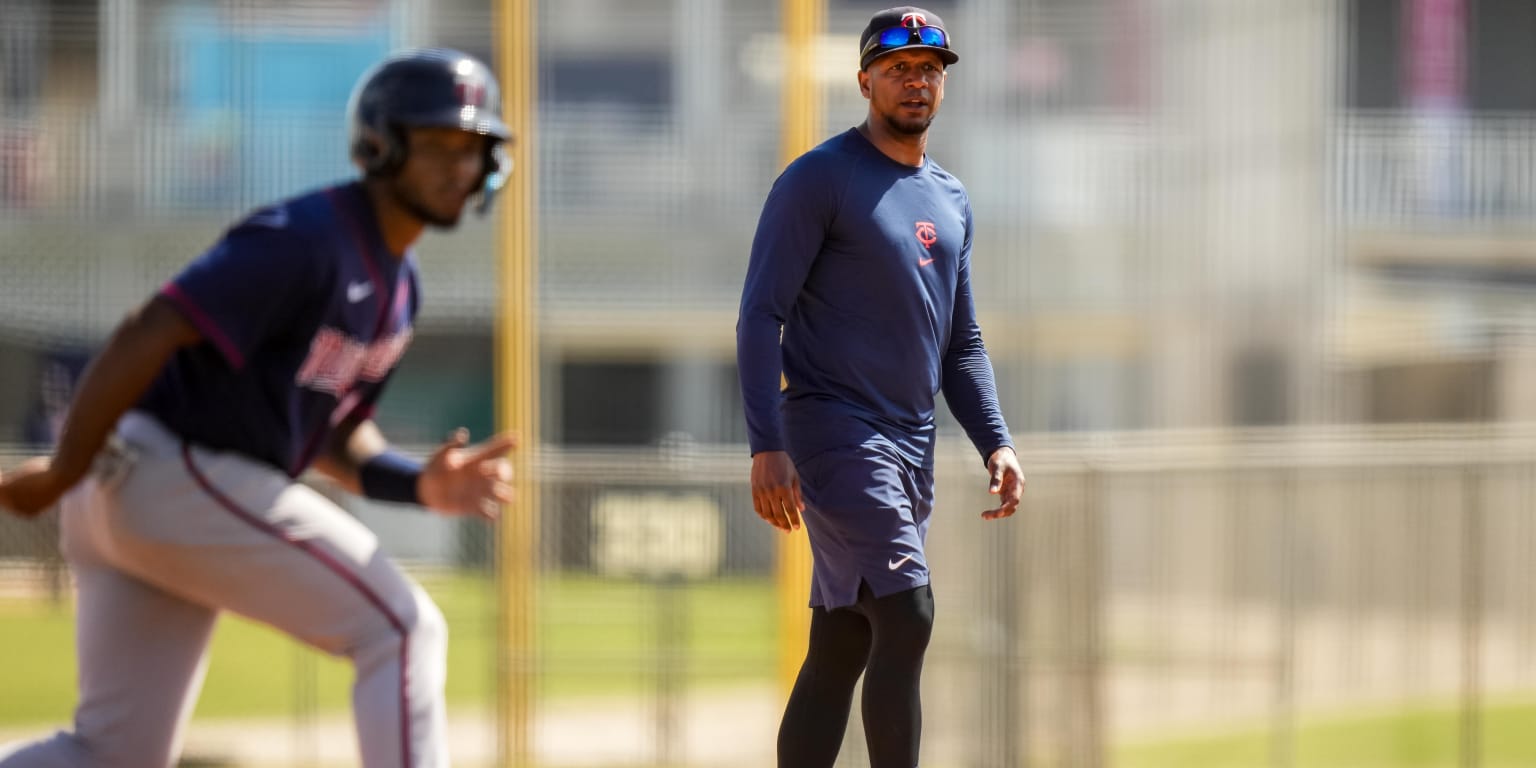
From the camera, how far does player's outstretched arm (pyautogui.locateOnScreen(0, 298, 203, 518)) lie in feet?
10.4

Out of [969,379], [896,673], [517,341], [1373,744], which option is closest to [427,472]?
[896,673]

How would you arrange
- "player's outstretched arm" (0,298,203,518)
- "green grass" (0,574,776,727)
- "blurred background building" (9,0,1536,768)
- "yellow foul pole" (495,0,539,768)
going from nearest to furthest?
"player's outstretched arm" (0,298,203,518) < "yellow foul pole" (495,0,539,768) < "green grass" (0,574,776,727) < "blurred background building" (9,0,1536,768)

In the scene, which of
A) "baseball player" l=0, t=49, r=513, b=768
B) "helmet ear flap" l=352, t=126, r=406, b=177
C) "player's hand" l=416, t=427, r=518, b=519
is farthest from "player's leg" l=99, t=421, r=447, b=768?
"helmet ear flap" l=352, t=126, r=406, b=177

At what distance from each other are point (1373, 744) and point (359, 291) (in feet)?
18.4

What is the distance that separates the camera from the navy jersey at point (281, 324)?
321 cm

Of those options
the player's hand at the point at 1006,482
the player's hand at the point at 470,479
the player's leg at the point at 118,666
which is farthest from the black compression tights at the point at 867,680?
the player's leg at the point at 118,666

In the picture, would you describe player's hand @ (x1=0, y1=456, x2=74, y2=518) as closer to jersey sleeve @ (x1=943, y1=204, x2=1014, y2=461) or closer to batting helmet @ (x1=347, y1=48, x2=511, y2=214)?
batting helmet @ (x1=347, y1=48, x2=511, y2=214)

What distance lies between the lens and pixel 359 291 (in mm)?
3371

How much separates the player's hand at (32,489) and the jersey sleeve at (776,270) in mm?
1317

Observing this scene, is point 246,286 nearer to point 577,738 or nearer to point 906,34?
point 906,34

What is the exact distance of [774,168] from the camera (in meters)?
20.6

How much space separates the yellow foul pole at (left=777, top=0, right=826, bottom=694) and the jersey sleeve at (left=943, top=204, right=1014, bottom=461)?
7.52ft

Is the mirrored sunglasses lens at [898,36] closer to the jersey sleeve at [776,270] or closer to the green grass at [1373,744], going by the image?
the jersey sleeve at [776,270]

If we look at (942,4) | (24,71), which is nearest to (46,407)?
(24,71)
